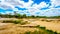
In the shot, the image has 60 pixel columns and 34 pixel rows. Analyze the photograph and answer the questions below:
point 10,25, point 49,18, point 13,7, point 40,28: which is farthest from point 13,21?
point 49,18

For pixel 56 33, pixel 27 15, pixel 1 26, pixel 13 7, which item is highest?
pixel 13 7

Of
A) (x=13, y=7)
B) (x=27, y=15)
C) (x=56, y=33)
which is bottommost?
(x=56, y=33)

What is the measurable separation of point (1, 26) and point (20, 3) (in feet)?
1.55

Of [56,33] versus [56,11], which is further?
[56,11]

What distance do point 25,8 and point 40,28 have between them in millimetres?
398

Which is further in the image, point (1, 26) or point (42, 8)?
point (42, 8)

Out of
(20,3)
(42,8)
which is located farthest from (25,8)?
(42,8)

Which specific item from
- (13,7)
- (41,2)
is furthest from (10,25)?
(41,2)

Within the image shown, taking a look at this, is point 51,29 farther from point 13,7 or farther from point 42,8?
point 13,7

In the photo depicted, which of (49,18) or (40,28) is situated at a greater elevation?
(49,18)

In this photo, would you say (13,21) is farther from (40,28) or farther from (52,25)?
(52,25)

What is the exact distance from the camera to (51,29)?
78.1 inches

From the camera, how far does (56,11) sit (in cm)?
210

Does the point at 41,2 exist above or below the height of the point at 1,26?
above
